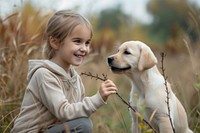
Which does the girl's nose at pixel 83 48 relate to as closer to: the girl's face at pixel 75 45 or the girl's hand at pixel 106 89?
the girl's face at pixel 75 45

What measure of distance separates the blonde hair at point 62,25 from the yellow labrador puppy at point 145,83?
23.0 inches

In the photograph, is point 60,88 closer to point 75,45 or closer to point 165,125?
point 75,45

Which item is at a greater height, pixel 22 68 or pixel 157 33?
pixel 22 68

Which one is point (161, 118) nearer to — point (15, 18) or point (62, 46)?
point (62, 46)

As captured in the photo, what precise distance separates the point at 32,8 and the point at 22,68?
1714 millimetres

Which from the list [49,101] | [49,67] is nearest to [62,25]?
[49,67]

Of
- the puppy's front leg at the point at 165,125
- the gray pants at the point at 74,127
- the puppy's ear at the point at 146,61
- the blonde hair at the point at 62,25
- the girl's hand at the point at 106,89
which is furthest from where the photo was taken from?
the puppy's ear at the point at 146,61

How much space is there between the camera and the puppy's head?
162 inches

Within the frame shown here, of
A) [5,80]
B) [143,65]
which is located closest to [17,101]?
[5,80]

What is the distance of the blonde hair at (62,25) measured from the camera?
3670 millimetres

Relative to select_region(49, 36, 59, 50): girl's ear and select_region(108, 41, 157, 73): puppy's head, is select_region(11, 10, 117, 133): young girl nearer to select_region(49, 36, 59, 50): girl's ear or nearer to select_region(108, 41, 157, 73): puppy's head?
select_region(49, 36, 59, 50): girl's ear

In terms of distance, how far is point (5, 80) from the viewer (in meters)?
4.80

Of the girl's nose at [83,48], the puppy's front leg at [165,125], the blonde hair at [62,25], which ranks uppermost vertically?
the blonde hair at [62,25]

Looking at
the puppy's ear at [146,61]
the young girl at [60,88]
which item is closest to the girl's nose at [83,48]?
the young girl at [60,88]
